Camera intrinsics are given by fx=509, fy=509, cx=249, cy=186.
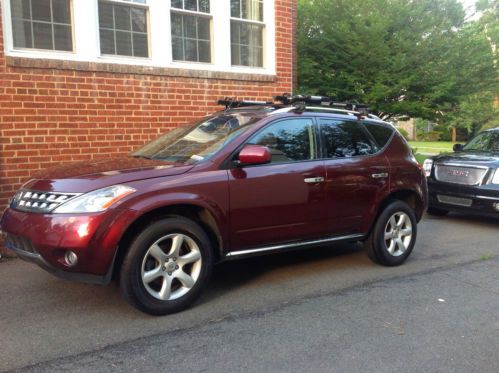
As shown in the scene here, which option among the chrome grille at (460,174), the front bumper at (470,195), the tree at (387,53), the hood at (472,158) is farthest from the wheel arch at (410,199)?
the tree at (387,53)

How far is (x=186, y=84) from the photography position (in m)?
7.78

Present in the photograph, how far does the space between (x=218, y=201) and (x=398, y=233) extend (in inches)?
96.0

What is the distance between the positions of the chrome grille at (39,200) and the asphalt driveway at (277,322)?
0.89 meters

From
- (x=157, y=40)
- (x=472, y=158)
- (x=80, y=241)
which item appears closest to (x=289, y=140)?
(x=80, y=241)

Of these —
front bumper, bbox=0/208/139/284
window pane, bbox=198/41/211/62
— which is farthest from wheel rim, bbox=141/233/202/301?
window pane, bbox=198/41/211/62

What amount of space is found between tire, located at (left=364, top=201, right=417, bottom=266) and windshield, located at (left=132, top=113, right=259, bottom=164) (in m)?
1.89

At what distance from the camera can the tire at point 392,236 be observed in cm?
557

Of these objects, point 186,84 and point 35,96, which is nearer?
point 35,96

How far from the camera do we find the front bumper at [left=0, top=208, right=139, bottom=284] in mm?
3795

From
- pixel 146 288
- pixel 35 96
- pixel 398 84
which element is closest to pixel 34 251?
pixel 146 288

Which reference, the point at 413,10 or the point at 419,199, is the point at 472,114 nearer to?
the point at 413,10

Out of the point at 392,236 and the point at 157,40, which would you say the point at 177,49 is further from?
the point at 392,236

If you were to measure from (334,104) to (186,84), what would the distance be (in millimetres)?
2761

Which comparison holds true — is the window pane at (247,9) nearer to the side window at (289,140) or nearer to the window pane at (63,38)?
the window pane at (63,38)
